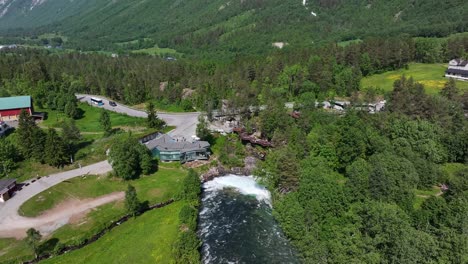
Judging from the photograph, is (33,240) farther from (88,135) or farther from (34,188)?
(88,135)

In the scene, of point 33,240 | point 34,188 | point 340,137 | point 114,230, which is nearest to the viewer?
point 33,240

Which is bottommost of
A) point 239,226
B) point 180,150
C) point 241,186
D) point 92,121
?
point 239,226

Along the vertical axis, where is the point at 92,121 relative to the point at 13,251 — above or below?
above

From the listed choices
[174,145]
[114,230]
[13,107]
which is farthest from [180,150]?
[13,107]

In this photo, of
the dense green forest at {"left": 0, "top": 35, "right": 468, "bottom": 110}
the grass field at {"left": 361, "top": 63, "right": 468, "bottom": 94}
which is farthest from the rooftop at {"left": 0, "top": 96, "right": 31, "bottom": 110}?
the grass field at {"left": 361, "top": 63, "right": 468, "bottom": 94}

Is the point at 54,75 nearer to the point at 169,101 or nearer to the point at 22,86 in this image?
the point at 22,86

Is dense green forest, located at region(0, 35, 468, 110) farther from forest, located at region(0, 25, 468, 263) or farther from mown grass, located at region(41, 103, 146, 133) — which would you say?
mown grass, located at region(41, 103, 146, 133)

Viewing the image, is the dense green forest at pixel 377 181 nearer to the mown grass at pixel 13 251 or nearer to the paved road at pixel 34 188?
the paved road at pixel 34 188

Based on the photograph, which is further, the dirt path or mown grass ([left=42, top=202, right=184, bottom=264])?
the dirt path
